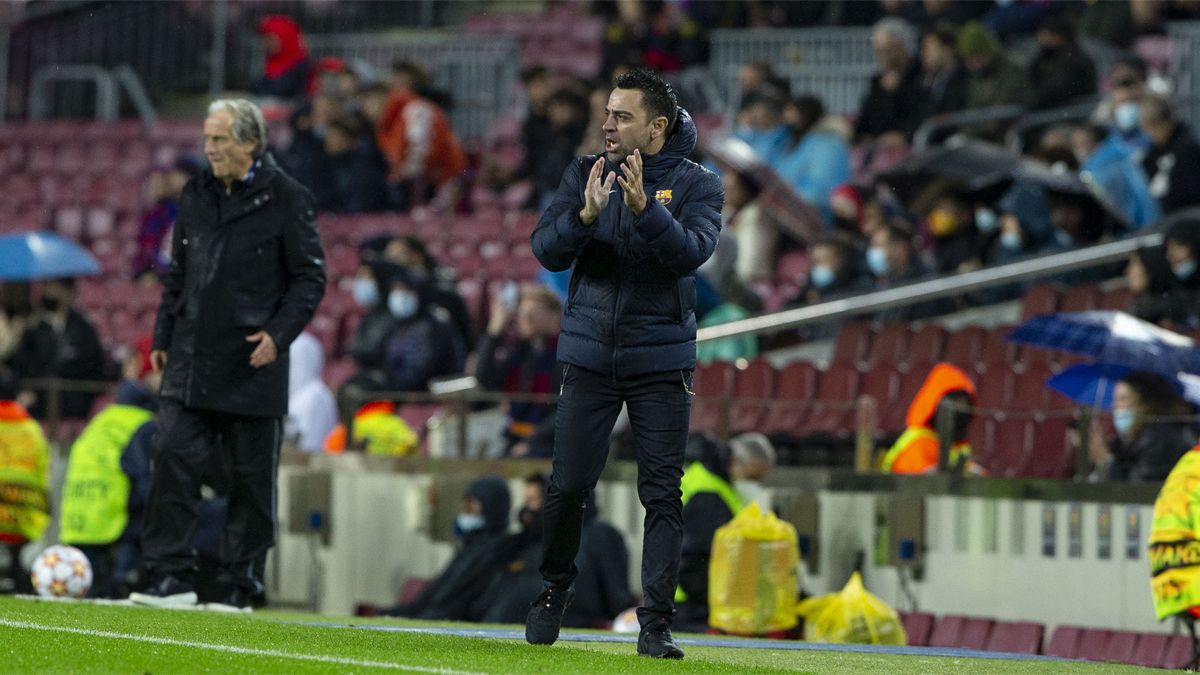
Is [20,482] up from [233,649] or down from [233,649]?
up

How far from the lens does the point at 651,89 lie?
838 centimetres

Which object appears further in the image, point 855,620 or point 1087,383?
point 1087,383

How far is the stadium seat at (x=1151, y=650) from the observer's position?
38.9 ft

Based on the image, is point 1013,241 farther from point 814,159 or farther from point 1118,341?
point 1118,341

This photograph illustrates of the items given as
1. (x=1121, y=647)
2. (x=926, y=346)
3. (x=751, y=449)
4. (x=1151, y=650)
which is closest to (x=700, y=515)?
(x=751, y=449)

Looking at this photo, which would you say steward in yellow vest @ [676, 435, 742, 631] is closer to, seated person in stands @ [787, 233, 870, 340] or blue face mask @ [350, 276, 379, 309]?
seated person in stands @ [787, 233, 870, 340]

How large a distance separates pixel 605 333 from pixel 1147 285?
727cm

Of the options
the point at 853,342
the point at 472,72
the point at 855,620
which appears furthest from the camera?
the point at 472,72

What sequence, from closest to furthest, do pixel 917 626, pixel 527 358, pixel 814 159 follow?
pixel 917 626 < pixel 527 358 < pixel 814 159

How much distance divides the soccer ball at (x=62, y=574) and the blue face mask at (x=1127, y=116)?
805 centimetres

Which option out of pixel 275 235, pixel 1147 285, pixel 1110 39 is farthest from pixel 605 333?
pixel 1110 39

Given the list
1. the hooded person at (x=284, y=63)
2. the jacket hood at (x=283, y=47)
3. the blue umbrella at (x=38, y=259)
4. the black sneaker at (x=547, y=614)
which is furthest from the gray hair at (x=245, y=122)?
the jacket hood at (x=283, y=47)

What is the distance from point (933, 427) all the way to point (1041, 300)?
244 cm

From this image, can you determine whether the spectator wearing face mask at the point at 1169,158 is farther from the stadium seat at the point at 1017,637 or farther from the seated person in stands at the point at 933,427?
the stadium seat at the point at 1017,637
